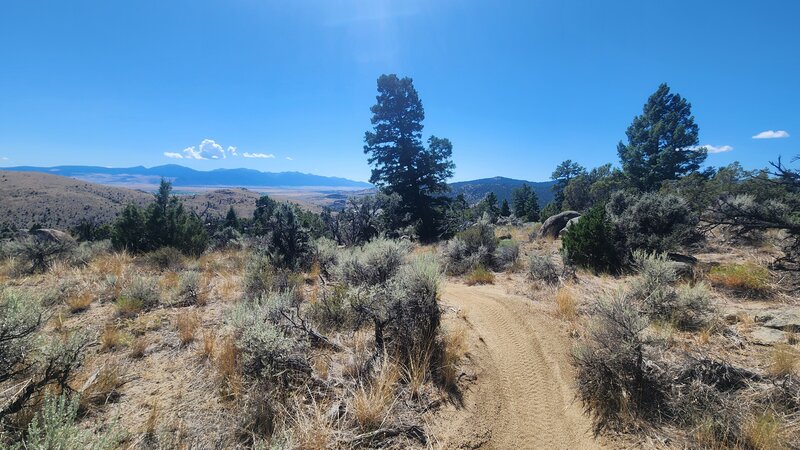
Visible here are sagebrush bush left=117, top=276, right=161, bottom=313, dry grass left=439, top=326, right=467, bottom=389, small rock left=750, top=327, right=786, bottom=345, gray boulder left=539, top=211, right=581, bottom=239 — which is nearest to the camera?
dry grass left=439, top=326, right=467, bottom=389

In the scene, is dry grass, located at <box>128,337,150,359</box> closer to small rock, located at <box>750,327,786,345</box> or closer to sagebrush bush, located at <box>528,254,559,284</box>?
sagebrush bush, located at <box>528,254,559,284</box>

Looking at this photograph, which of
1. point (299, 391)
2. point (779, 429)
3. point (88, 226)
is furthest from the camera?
point (88, 226)

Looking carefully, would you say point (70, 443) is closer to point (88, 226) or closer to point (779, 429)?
point (779, 429)

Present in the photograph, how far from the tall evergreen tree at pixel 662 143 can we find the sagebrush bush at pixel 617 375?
31.3 metres

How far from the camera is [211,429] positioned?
3.12 meters

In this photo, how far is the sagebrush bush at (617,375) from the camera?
11.7 feet

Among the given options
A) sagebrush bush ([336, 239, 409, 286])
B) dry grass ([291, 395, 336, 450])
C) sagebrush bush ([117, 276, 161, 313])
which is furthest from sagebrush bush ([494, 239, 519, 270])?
sagebrush bush ([117, 276, 161, 313])

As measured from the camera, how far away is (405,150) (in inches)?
867

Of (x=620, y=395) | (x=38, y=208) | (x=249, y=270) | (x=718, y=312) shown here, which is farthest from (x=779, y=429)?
(x=38, y=208)

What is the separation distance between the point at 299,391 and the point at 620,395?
146 inches

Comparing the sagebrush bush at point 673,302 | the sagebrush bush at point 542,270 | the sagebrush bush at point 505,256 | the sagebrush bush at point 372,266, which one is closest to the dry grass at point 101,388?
the sagebrush bush at point 372,266

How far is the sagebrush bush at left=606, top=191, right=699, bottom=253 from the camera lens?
923 centimetres

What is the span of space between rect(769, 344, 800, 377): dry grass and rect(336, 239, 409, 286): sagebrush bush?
5.19 metres

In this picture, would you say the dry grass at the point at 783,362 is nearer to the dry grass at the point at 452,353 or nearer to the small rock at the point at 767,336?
the small rock at the point at 767,336
